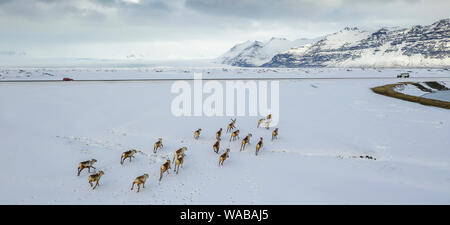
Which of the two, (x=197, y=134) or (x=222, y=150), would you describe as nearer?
(x=222, y=150)

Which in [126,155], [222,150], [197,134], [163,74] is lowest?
[222,150]

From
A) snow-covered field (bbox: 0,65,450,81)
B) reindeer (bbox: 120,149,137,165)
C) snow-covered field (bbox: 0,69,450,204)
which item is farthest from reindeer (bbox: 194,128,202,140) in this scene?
snow-covered field (bbox: 0,65,450,81)

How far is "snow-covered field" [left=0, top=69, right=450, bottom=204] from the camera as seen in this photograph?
39.7ft

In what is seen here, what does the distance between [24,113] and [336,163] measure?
31.8 metres

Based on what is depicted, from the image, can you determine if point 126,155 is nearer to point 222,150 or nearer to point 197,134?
point 197,134

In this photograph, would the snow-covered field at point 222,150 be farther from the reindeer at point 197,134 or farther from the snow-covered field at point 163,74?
the snow-covered field at point 163,74

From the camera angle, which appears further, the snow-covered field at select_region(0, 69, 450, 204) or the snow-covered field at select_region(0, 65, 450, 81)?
the snow-covered field at select_region(0, 65, 450, 81)

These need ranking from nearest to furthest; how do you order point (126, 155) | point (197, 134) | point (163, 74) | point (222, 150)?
point (126, 155) < point (222, 150) < point (197, 134) < point (163, 74)

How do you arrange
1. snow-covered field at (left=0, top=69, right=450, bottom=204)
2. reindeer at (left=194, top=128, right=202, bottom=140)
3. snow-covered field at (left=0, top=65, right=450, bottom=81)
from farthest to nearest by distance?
snow-covered field at (left=0, top=65, right=450, bottom=81) → reindeer at (left=194, top=128, right=202, bottom=140) → snow-covered field at (left=0, top=69, right=450, bottom=204)

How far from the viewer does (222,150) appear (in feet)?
58.9

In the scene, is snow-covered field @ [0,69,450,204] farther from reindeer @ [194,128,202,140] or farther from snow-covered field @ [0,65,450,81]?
snow-covered field @ [0,65,450,81]

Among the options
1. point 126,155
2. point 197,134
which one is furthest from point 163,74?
point 126,155

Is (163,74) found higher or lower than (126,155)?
higher
